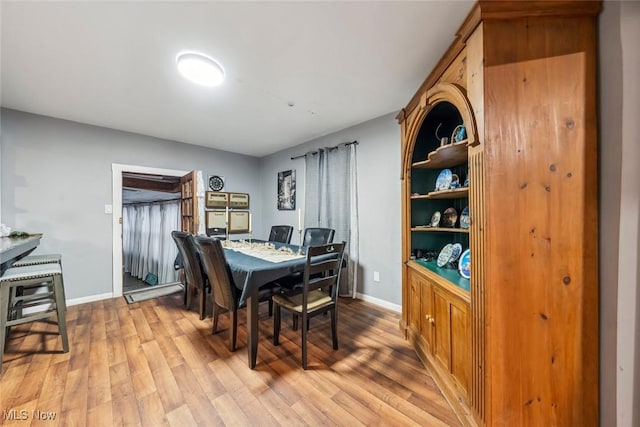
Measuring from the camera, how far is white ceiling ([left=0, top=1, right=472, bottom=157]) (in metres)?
1.32

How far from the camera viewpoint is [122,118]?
2.82m

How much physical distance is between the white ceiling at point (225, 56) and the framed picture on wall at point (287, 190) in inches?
55.1

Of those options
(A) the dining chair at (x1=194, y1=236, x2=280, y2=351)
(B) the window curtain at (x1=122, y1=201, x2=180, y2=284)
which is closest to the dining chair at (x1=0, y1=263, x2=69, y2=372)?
(A) the dining chair at (x1=194, y1=236, x2=280, y2=351)

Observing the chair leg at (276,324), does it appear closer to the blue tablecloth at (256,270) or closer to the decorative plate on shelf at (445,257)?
the blue tablecloth at (256,270)

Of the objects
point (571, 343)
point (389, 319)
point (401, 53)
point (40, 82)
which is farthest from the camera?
point (389, 319)

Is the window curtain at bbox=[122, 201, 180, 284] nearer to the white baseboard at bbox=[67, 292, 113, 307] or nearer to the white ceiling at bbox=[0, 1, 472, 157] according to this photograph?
the white baseboard at bbox=[67, 292, 113, 307]

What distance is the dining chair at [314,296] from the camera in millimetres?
1690

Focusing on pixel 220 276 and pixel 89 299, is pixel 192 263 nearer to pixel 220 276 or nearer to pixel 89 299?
pixel 220 276

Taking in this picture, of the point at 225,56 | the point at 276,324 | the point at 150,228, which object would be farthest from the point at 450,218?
the point at 150,228

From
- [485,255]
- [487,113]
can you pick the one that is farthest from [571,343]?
[487,113]

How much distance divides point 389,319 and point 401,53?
2506 millimetres

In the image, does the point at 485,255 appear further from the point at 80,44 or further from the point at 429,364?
the point at 80,44

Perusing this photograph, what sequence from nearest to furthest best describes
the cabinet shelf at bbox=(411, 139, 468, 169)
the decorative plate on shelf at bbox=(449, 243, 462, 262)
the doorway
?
the cabinet shelf at bbox=(411, 139, 468, 169)
the decorative plate on shelf at bbox=(449, 243, 462, 262)
the doorway

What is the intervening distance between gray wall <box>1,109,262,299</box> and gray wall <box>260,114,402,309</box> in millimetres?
3270
